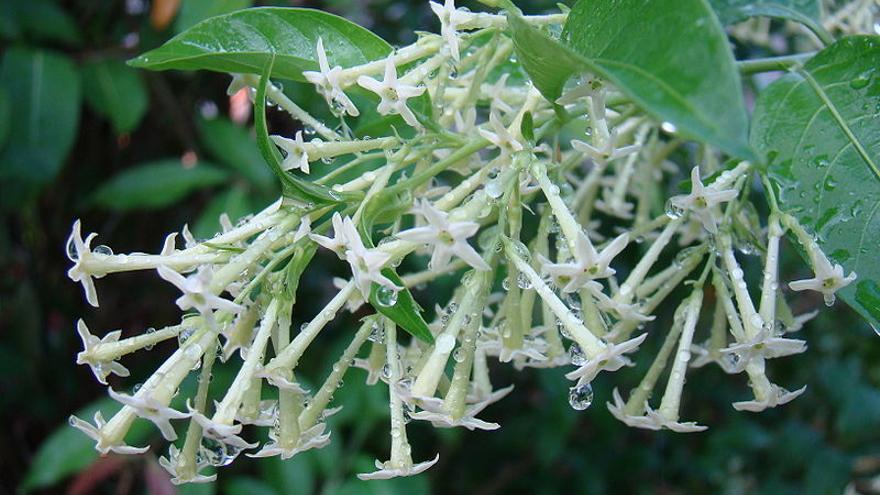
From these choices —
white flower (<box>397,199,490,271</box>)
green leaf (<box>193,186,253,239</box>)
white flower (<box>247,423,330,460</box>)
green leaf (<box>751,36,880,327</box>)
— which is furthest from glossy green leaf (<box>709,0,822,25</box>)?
green leaf (<box>193,186,253,239</box>)

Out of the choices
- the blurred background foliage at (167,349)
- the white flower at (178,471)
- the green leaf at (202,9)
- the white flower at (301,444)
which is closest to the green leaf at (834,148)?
the white flower at (301,444)

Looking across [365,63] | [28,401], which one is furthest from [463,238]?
[28,401]

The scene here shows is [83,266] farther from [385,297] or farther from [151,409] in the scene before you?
[385,297]

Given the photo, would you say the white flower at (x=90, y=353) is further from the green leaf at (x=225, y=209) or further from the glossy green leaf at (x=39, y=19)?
the glossy green leaf at (x=39, y=19)

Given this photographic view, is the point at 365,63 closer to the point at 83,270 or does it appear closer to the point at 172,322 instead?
the point at 83,270

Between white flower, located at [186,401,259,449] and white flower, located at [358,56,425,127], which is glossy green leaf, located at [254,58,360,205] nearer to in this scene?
white flower, located at [358,56,425,127]
